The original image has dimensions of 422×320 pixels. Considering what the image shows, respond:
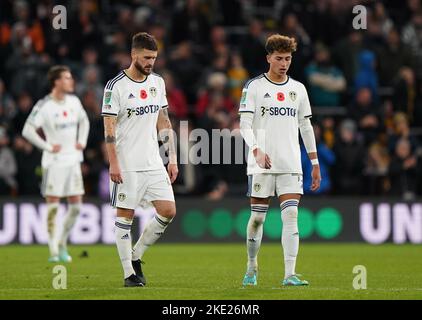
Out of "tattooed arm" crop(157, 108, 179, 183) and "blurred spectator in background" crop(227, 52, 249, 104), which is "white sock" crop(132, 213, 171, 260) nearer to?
"tattooed arm" crop(157, 108, 179, 183)

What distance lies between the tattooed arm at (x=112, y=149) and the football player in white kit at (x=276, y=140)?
1.40 m

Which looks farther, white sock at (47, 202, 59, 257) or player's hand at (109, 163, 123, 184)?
white sock at (47, 202, 59, 257)

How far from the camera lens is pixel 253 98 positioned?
1174cm

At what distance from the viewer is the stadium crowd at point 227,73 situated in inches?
839

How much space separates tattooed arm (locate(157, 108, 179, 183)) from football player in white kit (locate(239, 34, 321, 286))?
2.53 feet

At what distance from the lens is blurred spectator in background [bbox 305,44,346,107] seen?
2225 cm

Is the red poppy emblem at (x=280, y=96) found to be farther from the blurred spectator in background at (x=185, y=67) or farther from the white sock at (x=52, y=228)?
the blurred spectator in background at (x=185, y=67)

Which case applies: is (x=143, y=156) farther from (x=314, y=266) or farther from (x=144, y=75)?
(x=314, y=266)

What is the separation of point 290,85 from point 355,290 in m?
2.34

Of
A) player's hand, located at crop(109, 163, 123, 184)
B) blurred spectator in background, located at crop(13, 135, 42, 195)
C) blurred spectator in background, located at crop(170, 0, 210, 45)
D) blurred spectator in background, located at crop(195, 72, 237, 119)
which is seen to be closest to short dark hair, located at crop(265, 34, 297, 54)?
player's hand, located at crop(109, 163, 123, 184)

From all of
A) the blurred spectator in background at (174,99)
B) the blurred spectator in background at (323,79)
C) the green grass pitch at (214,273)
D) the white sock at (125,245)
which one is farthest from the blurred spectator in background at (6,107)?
the white sock at (125,245)

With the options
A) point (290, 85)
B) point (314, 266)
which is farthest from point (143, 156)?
point (314, 266)

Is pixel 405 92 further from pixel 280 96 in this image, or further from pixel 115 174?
pixel 115 174

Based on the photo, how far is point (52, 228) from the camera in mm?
16609
